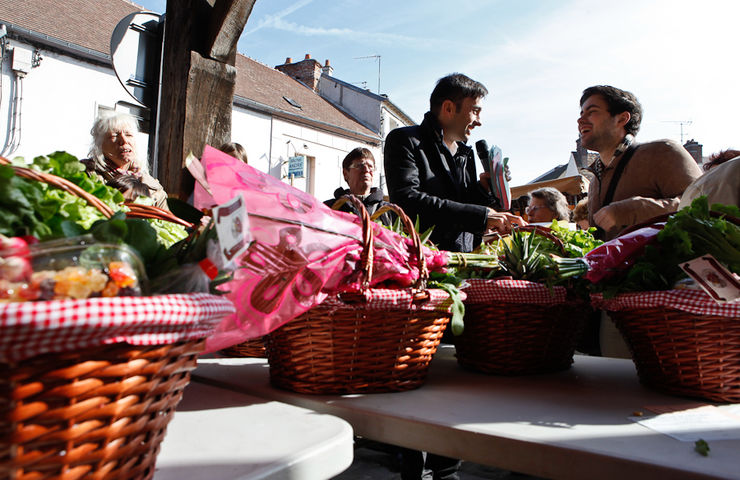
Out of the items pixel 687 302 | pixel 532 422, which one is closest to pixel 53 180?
pixel 532 422

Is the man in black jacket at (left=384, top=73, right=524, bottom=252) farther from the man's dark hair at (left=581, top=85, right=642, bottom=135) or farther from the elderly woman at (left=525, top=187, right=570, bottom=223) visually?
the elderly woman at (left=525, top=187, right=570, bottom=223)

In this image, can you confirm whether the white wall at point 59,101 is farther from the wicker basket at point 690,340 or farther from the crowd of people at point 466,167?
the wicker basket at point 690,340

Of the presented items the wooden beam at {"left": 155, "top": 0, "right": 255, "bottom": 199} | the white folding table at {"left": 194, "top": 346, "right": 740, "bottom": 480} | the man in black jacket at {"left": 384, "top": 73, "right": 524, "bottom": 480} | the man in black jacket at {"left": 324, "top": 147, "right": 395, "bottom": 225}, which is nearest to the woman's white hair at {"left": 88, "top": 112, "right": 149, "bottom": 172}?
the wooden beam at {"left": 155, "top": 0, "right": 255, "bottom": 199}

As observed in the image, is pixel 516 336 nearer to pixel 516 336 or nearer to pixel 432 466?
pixel 516 336

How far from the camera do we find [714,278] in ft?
3.27

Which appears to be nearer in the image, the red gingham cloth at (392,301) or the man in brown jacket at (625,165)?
the red gingham cloth at (392,301)

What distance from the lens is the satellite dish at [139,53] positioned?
239cm

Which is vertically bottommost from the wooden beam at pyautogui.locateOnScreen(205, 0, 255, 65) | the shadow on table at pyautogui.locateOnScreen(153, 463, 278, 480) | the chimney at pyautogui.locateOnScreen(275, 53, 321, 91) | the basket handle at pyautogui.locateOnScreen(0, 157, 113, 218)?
the shadow on table at pyautogui.locateOnScreen(153, 463, 278, 480)

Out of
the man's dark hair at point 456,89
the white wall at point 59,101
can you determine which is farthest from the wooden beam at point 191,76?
the white wall at point 59,101

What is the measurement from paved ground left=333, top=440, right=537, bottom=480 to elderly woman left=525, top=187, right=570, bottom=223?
2024mm

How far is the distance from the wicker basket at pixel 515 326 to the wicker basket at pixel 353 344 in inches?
8.6

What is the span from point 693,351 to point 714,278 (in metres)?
0.19

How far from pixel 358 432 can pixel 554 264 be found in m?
0.72

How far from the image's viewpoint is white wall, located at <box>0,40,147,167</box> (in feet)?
32.4
